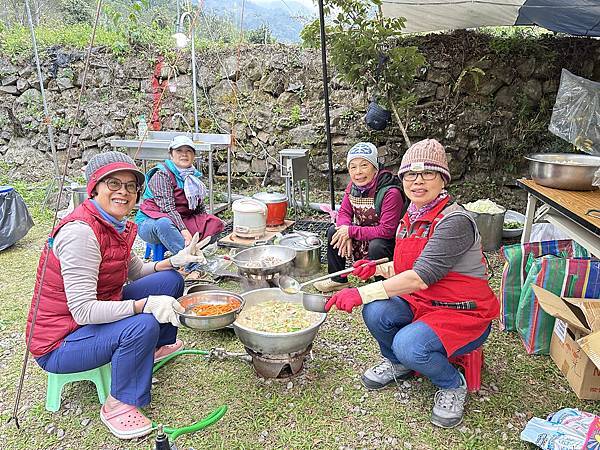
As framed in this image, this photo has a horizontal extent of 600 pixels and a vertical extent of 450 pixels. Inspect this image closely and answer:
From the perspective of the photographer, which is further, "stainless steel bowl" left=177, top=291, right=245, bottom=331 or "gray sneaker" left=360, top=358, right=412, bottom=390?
"gray sneaker" left=360, top=358, right=412, bottom=390

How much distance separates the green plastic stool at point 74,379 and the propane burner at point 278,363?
78 cm

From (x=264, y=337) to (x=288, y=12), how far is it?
685cm

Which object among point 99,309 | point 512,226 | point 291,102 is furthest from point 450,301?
point 291,102

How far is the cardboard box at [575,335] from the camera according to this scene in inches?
99.8

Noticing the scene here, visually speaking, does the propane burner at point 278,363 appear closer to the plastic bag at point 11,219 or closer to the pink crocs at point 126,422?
the pink crocs at point 126,422

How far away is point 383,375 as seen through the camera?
2732 mm

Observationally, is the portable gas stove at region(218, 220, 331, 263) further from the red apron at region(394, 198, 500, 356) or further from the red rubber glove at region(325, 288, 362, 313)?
the red rubber glove at region(325, 288, 362, 313)

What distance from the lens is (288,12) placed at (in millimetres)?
7852

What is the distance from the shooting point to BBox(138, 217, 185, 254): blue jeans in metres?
3.96

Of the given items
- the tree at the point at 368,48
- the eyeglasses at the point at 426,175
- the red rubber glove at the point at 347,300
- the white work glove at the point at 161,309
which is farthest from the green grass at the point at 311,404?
the tree at the point at 368,48

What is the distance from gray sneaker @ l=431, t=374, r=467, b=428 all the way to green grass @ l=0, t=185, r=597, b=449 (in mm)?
48

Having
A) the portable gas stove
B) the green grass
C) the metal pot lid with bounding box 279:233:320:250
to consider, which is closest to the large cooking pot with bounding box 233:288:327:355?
the green grass

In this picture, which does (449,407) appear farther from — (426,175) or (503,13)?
(503,13)

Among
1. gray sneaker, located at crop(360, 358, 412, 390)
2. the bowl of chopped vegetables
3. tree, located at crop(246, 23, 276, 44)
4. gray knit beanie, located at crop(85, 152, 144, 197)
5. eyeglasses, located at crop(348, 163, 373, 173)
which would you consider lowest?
gray sneaker, located at crop(360, 358, 412, 390)
